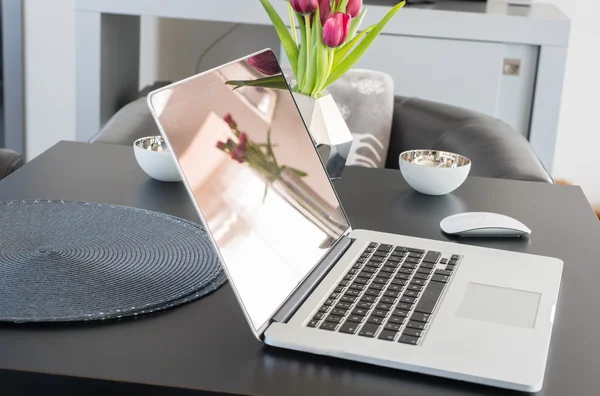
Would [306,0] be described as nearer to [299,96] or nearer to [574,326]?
[299,96]

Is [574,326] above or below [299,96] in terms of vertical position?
below

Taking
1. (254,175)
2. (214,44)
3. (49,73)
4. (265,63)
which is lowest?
(49,73)

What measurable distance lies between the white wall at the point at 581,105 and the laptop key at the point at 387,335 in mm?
2422

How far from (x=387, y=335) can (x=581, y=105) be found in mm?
2476

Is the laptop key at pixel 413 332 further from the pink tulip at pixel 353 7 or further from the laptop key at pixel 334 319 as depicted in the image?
the pink tulip at pixel 353 7

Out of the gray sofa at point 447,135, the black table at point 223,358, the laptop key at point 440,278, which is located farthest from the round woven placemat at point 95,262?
the gray sofa at point 447,135

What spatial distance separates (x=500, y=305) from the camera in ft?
2.79

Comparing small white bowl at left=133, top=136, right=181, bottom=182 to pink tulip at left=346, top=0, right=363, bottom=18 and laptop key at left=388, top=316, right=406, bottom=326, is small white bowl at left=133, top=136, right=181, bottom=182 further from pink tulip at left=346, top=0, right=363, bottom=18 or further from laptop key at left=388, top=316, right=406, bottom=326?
laptop key at left=388, top=316, right=406, bottom=326

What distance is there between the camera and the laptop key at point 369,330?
767 millimetres

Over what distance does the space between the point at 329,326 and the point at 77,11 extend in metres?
2.15

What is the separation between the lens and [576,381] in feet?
2.40

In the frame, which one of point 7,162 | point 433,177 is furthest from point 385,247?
point 7,162

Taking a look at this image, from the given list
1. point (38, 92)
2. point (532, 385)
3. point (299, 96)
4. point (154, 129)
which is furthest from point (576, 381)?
point (38, 92)

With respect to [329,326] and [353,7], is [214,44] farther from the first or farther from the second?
[329,326]
